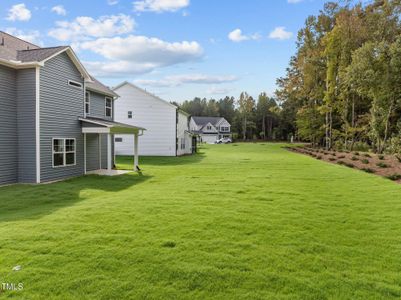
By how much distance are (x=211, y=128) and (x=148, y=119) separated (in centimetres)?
4903

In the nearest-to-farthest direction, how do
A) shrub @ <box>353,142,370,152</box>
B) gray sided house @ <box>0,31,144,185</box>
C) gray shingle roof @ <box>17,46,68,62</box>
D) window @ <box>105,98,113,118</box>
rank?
gray sided house @ <box>0,31,144,185</box>
gray shingle roof @ <box>17,46,68,62</box>
window @ <box>105,98,113,118</box>
shrub @ <box>353,142,370,152</box>

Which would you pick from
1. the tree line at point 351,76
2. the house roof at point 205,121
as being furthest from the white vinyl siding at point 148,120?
the house roof at point 205,121

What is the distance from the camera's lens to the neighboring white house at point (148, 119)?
2681 centimetres

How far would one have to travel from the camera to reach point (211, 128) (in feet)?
247

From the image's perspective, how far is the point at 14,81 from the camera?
11.2 metres

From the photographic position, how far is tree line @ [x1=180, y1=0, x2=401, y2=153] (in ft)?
58.1

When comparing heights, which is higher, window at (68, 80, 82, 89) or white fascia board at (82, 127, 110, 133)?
window at (68, 80, 82, 89)

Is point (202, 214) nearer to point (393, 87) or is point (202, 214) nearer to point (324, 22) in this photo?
point (393, 87)

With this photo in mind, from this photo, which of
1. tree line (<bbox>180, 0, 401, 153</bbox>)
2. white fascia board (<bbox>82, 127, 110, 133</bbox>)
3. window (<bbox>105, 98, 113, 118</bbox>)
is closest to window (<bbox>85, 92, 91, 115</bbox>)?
white fascia board (<bbox>82, 127, 110, 133</bbox>)

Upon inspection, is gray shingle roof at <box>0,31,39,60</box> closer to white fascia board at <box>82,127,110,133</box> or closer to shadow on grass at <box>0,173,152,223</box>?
white fascia board at <box>82,127,110,133</box>

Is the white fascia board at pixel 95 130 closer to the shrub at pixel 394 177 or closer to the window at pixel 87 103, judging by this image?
the window at pixel 87 103

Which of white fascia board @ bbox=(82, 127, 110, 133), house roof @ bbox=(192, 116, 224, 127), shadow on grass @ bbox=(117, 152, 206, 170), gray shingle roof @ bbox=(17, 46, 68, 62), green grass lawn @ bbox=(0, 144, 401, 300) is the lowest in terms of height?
green grass lawn @ bbox=(0, 144, 401, 300)

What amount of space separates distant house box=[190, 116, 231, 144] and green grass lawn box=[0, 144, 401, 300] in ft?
214

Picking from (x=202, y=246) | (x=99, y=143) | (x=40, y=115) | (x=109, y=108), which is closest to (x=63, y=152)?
(x=40, y=115)
